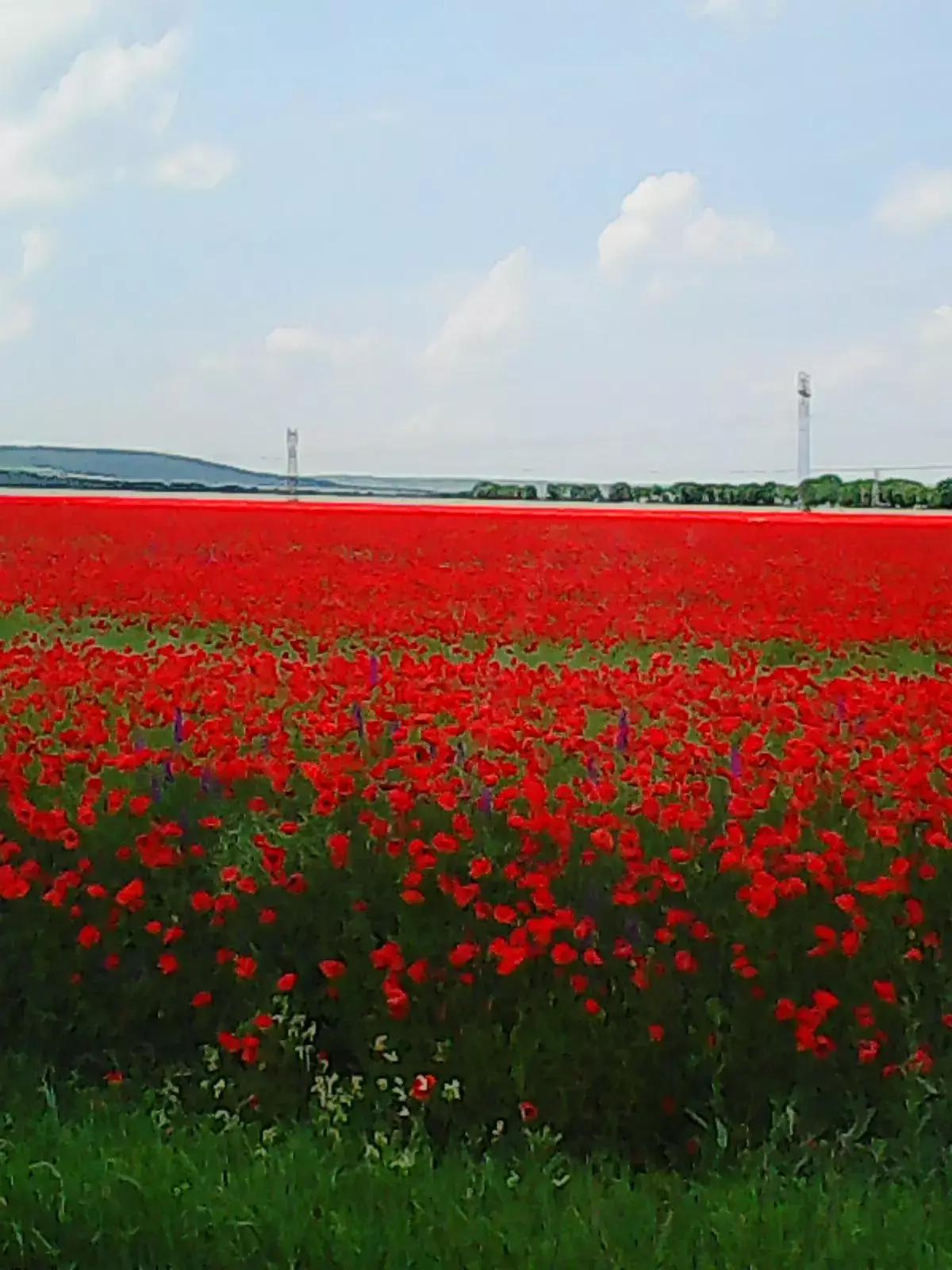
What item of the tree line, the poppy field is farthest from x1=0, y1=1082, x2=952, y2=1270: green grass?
the tree line

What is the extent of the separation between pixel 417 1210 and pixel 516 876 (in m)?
0.77

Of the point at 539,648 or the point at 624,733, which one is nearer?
the point at 624,733

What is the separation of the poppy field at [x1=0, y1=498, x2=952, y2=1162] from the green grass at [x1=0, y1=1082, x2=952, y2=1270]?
166mm

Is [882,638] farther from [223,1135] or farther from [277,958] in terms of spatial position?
[223,1135]

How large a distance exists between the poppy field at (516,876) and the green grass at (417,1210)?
6.5 inches

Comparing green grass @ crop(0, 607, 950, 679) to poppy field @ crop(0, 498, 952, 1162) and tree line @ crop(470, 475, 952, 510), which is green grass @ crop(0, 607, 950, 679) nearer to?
poppy field @ crop(0, 498, 952, 1162)

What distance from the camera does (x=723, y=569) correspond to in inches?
178

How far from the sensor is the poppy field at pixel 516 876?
9.15 ft

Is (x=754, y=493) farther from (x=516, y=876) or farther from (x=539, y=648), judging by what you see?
(x=516, y=876)

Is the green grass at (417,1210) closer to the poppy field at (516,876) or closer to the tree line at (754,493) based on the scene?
the poppy field at (516,876)

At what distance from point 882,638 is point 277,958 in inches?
78.3

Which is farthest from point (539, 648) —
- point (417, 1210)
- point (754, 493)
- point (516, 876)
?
point (417, 1210)

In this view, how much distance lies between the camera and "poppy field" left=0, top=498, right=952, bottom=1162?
2.79 meters

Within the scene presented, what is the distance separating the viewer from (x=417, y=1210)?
7.82 feet
